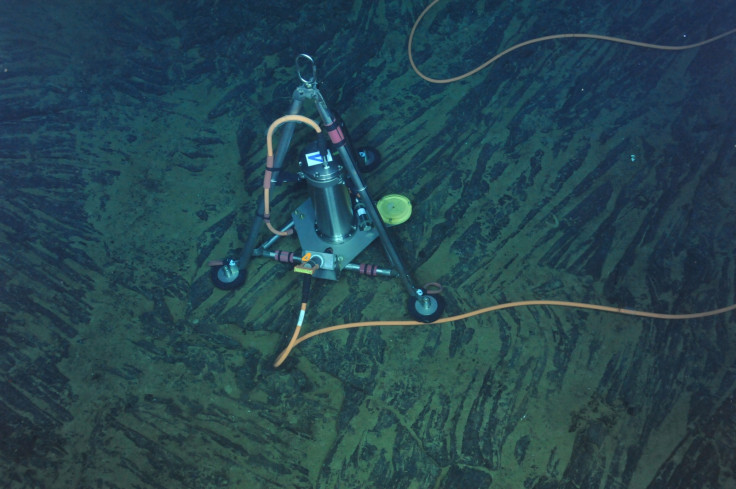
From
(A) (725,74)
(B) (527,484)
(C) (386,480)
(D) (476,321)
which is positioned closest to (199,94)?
(D) (476,321)

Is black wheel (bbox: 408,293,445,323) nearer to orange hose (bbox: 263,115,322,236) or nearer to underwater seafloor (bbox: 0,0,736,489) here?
underwater seafloor (bbox: 0,0,736,489)

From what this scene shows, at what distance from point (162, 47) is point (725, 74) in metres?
3.72

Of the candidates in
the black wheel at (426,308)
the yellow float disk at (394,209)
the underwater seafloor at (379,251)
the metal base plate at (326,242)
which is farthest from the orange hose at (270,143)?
the black wheel at (426,308)

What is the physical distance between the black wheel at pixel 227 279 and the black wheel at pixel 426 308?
875 mm

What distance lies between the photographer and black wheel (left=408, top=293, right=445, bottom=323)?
2.31 metres

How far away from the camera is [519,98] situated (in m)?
3.09

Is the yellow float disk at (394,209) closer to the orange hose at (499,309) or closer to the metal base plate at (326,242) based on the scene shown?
the metal base plate at (326,242)

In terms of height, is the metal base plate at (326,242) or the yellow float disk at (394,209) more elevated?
the yellow float disk at (394,209)

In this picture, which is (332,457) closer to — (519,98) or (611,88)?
(519,98)

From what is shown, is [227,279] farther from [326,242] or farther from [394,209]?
[394,209]

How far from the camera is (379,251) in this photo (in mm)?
2566

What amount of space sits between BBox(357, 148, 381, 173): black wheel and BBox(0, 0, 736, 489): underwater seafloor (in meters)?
0.05

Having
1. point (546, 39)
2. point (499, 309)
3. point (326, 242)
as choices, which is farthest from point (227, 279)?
point (546, 39)

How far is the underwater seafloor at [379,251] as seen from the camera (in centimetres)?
203
